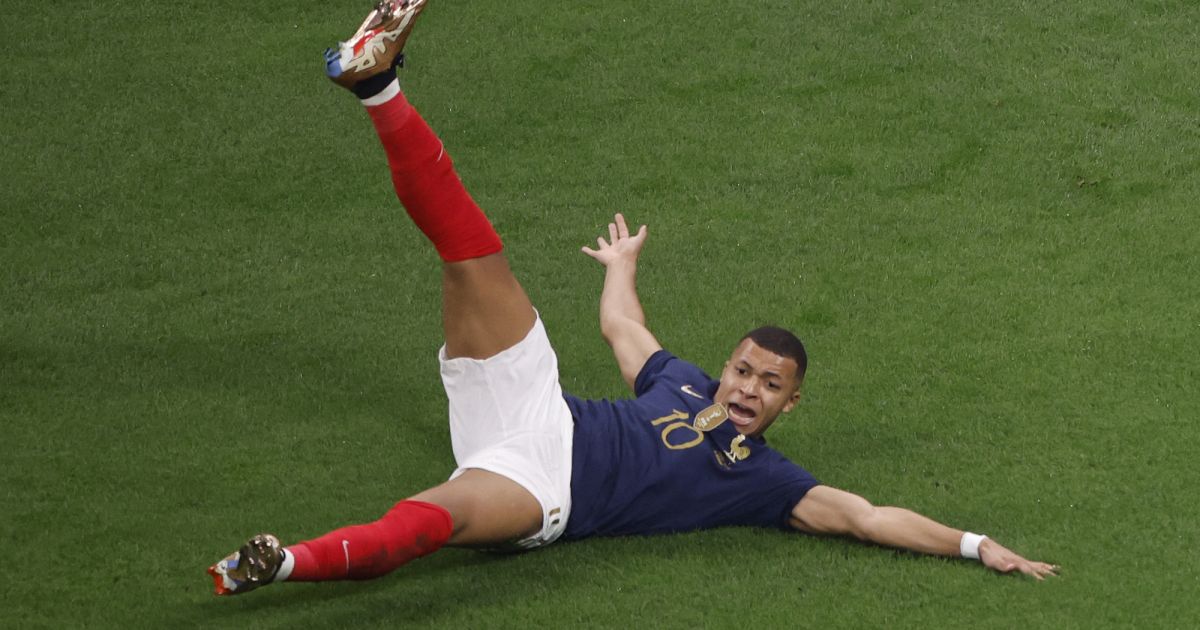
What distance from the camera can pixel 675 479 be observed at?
12.0 feet

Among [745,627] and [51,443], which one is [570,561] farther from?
[51,443]

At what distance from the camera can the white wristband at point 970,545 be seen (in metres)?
3.49

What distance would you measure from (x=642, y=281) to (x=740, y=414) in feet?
4.40

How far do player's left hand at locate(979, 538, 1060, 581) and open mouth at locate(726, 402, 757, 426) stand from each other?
62 cm

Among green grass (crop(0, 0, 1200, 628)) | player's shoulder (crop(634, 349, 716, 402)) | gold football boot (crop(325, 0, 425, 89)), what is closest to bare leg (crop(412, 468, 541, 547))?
green grass (crop(0, 0, 1200, 628))

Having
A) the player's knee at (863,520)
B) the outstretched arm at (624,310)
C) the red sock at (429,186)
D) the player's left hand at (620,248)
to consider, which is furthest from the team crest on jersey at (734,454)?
the player's left hand at (620,248)

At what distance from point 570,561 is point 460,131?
9.12 feet

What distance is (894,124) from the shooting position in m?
5.81

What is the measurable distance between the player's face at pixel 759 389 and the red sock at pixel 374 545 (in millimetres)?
843

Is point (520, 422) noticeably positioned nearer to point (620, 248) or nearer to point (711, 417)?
point (711, 417)

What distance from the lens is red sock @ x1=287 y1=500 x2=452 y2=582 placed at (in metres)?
3.05

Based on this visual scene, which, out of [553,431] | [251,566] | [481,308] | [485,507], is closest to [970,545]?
[553,431]

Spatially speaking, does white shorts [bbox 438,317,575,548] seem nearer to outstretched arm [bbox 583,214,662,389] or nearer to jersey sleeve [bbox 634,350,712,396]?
jersey sleeve [bbox 634,350,712,396]

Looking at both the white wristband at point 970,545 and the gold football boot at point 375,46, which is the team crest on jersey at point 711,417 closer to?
the white wristband at point 970,545
